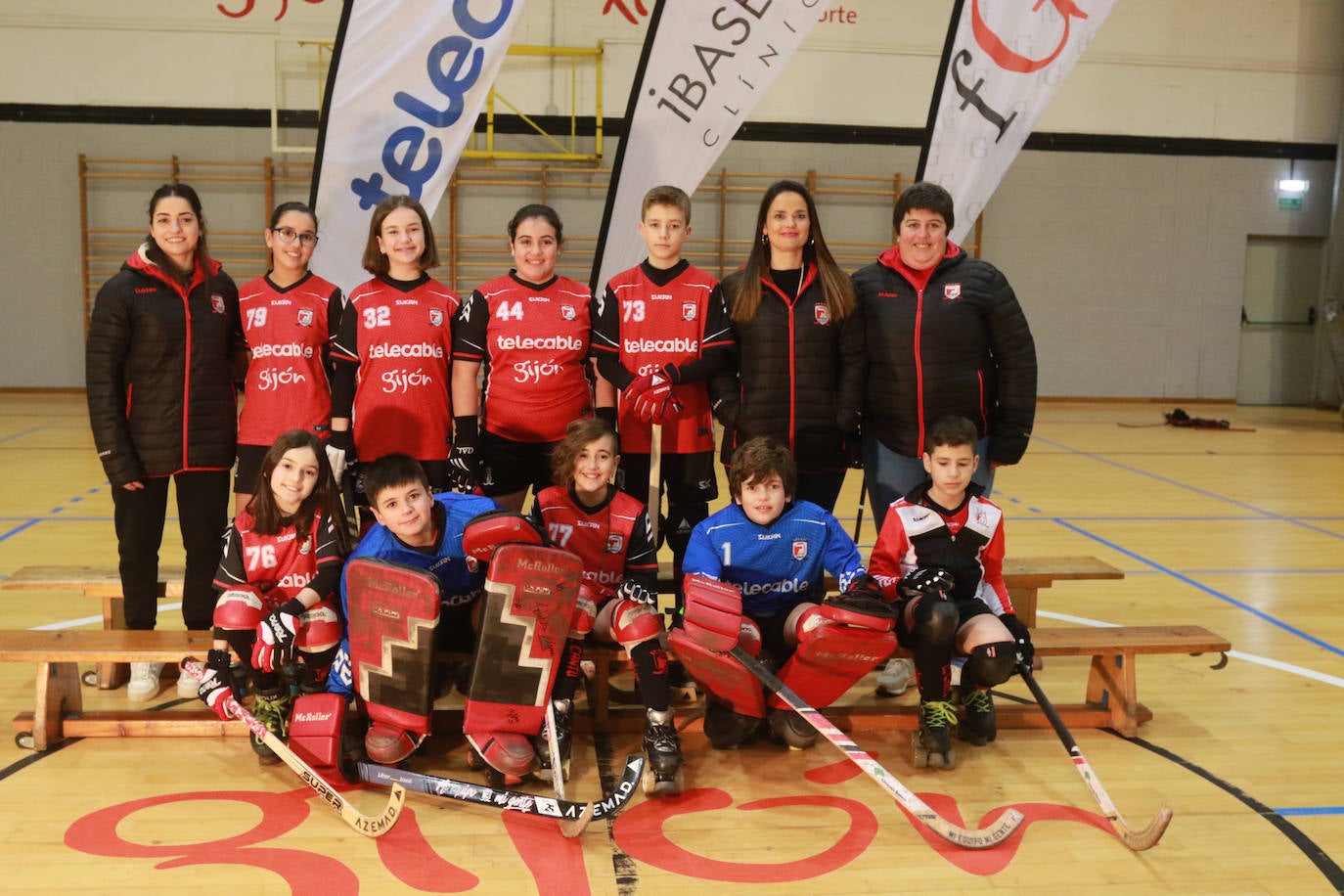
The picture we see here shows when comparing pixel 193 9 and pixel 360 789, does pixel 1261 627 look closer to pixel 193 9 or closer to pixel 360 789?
pixel 360 789

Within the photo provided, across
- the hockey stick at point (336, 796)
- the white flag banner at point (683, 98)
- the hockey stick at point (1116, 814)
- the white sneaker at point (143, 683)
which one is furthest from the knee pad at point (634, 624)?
the white flag banner at point (683, 98)

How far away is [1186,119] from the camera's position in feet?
37.5

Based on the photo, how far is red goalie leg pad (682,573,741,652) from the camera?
258 cm

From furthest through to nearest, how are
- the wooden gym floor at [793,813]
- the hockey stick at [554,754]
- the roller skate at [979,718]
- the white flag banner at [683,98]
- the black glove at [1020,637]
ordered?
the white flag banner at [683,98], the roller skate at [979,718], the black glove at [1020,637], the hockey stick at [554,754], the wooden gym floor at [793,813]

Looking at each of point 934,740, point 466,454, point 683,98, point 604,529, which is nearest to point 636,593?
point 604,529

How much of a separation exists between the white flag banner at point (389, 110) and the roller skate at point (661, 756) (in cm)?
186

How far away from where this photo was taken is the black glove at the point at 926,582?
2.82 metres

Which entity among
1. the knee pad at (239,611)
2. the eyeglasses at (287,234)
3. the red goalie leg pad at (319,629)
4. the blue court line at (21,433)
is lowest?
the blue court line at (21,433)

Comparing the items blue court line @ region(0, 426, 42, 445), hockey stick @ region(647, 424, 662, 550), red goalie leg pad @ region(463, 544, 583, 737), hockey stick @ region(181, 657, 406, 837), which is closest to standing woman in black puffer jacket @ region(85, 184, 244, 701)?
hockey stick @ region(181, 657, 406, 837)

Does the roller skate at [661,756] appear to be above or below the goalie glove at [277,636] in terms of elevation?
below

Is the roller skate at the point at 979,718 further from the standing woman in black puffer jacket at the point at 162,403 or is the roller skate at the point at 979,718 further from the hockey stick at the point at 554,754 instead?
the standing woman in black puffer jacket at the point at 162,403

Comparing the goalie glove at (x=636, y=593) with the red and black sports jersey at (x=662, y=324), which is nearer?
the goalie glove at (x=636, y=593)

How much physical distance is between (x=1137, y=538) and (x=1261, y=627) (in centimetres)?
152

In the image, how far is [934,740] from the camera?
107 inches
